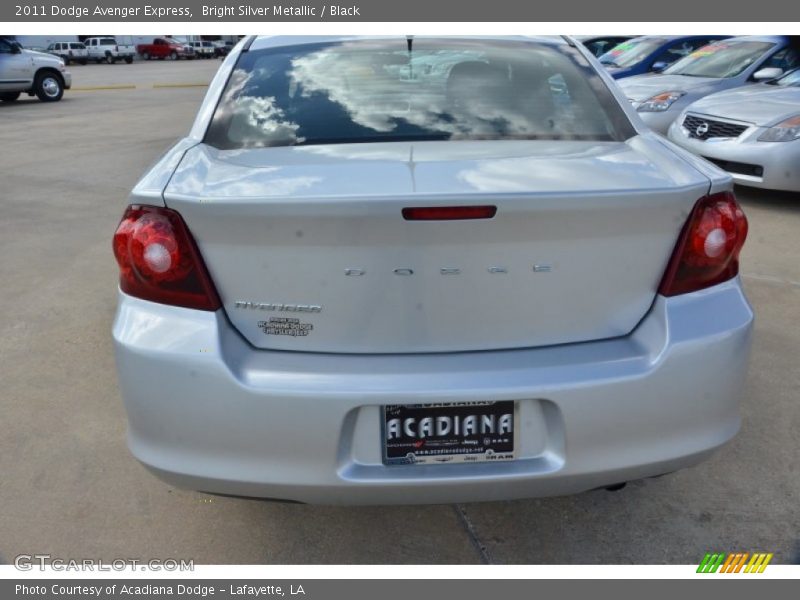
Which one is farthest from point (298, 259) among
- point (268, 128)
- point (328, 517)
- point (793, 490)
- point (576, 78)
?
point (793, 490)

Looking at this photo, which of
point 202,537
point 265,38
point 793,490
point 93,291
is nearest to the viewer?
point 202,537

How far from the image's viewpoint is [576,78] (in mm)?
2910

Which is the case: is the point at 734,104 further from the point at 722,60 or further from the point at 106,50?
the point at 106,50

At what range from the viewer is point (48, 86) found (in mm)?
19094

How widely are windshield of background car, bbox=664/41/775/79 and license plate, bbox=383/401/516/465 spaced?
8.57m

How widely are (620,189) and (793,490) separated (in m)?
1.47

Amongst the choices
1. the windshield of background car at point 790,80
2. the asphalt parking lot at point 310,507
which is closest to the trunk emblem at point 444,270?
the asphalt parking lot at point 310,507

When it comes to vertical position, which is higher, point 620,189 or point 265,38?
point 265,38

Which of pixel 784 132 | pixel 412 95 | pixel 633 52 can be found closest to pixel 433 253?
pixel 412 95

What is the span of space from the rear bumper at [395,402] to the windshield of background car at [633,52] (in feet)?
35.5

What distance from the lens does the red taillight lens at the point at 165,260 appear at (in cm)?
200

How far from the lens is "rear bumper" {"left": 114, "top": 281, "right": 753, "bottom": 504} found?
6.31 ft

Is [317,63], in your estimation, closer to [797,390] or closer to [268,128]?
[268,128]
